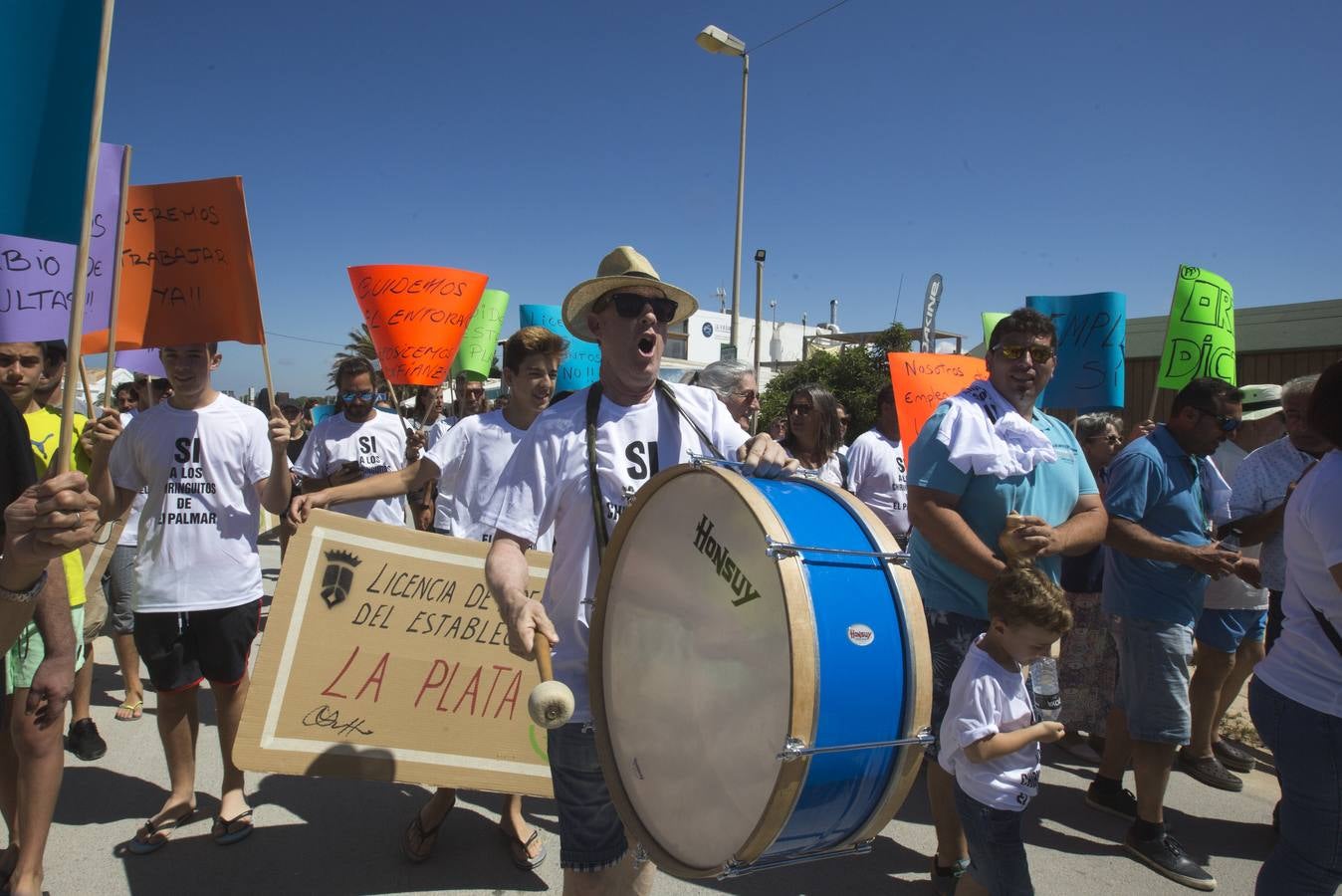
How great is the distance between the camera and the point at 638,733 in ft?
6.52

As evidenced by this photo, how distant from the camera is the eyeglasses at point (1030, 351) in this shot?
2.96m

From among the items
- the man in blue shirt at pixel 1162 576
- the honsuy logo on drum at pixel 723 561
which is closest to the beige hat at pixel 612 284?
the honsuy logo on drum at pixel 723 561

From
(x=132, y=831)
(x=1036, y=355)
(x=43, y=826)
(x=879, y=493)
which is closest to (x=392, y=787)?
(x=132, y=831)

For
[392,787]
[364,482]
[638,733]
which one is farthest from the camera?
[392,787]

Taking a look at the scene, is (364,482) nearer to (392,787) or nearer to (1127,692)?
(392,787)

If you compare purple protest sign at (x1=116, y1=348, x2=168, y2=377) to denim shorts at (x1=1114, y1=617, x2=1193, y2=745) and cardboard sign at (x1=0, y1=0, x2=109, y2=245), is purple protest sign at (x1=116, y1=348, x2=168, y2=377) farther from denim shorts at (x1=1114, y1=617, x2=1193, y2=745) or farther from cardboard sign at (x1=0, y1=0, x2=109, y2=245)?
denim shorts at (x1=1114, y1=617, x2=1193, y2=745)

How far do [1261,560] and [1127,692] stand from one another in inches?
51.2

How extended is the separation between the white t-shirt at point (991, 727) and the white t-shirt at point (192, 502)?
9.36 ft

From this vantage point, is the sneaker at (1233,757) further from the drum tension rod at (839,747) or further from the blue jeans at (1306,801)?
the drum tension rod at (839,747)

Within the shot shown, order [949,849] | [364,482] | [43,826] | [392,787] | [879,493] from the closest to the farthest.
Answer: [43,826], [949,849], [364,482], [392,787], [879,493]

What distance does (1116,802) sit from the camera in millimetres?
3953

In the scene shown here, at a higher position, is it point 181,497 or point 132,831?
point 181,497

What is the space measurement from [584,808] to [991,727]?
116cm

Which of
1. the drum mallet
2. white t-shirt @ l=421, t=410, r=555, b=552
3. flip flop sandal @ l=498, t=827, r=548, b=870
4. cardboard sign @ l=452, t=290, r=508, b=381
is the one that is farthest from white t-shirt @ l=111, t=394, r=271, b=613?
cardboard sign @ l=452, t=290, r=508, b=381
